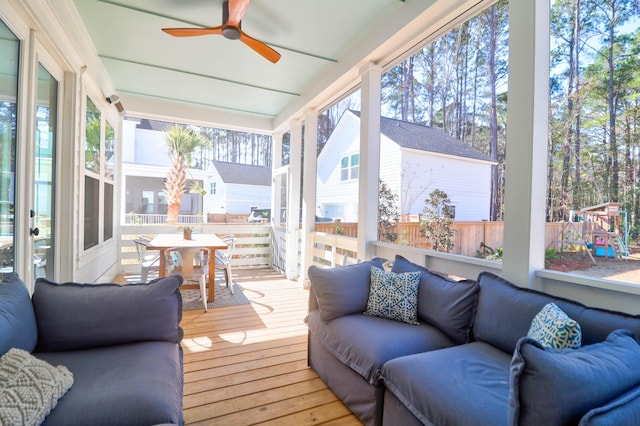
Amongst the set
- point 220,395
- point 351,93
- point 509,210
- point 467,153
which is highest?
point 351,93

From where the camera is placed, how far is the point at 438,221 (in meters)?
2.69

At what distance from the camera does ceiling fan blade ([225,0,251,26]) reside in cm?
233

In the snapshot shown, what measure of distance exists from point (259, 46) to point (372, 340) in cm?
258

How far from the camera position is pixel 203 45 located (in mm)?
3342

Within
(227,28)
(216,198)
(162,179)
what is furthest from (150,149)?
(227,28)

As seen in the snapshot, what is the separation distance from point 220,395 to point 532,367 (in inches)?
71.9

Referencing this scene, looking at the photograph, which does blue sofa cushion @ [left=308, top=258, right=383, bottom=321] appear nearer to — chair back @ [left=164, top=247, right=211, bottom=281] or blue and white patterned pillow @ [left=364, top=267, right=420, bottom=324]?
blue and white patterned pillow @ [left=364, top=267, right=420, bottom=324]

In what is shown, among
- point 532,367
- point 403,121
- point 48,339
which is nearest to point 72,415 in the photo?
point 48,339

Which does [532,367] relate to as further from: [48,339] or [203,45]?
[203,45]

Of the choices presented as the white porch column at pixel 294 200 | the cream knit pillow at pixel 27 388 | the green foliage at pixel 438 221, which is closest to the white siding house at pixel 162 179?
the white porch column at pixel 294 200

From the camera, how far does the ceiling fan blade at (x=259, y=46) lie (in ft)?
8.79

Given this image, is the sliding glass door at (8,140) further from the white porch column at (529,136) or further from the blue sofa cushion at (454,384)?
the white porch column at (529,136)

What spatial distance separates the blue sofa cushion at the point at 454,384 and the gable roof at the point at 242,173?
1139 centimetres

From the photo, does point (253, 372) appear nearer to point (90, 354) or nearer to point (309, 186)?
point (90, 354)
